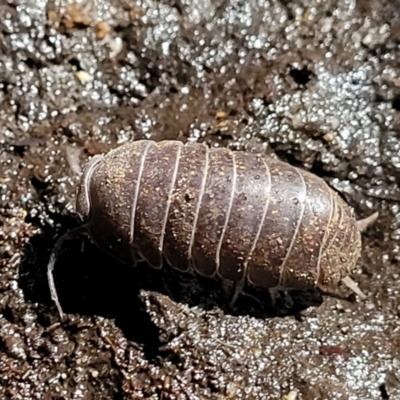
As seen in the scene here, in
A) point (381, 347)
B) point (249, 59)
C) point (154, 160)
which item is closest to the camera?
point (154, 160)

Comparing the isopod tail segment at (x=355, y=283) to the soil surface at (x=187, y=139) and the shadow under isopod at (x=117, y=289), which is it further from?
the shadow under isopod at (x=117, y=289)

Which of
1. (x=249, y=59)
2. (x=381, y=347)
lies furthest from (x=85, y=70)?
(x=381, y=347)

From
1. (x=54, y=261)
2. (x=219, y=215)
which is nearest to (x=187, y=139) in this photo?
(x=219, y=215)

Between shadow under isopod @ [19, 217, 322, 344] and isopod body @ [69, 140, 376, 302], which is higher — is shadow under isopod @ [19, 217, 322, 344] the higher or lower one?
the lower one

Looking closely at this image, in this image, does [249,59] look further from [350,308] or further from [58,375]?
[58,375]

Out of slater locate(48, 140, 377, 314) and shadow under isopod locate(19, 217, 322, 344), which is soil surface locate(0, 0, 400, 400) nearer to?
shadow under isopod locate(19, 217, 322, 344)

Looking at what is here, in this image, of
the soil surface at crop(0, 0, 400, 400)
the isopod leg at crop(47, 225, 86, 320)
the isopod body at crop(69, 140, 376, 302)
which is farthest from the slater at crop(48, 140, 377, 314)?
the soil surface at crop(0, 0, 400, 400)

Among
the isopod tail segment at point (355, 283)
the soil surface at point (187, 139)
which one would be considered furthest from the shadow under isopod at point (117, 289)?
the isopod tail segment at point (355, 283)

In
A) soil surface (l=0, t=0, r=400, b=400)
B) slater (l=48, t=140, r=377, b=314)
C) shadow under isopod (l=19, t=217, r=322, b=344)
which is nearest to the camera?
slater (l=48, t=140, r=377, b=314)
